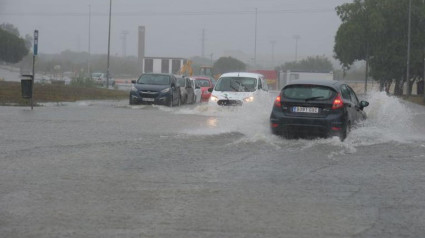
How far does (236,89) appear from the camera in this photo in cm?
2473

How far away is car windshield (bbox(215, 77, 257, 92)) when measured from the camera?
81.3 ft

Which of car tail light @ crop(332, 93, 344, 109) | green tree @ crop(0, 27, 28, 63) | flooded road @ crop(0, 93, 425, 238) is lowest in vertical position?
flooded road @ crop(0, 93, 425, 238)

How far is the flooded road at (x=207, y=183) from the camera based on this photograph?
665cm

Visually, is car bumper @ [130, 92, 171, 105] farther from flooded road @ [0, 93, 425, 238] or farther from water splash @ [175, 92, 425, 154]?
flooded road @ [0, 93, 425, 238]

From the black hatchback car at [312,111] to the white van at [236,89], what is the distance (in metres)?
8.20

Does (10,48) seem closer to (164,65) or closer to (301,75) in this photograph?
(164,65)

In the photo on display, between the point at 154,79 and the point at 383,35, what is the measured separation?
1658 inches

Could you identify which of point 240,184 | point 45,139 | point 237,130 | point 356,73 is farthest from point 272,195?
point 356,73

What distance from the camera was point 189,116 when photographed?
2339 centimetres

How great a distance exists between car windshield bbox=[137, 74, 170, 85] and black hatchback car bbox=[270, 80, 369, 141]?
16126 millimetres

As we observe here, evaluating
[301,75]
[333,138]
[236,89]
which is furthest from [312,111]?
[301,75]

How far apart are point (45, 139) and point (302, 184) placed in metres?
7.06

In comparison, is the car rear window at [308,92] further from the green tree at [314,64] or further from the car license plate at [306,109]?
the green tree at [314,64]

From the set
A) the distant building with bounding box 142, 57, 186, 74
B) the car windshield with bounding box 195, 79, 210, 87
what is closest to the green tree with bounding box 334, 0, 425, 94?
the distant building with bounding box 142, 57, 186, 74
